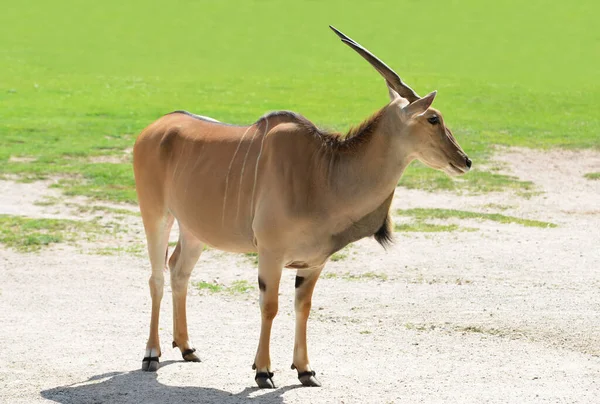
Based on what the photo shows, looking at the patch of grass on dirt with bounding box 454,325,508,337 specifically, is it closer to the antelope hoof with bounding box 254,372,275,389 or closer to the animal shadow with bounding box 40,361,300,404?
the animal shadow with bounding box 40,361,300,404

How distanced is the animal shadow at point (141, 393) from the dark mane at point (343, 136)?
6.10ft

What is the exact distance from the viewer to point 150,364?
8.27 meters

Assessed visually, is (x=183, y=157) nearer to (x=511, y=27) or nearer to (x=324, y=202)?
(x=324, y=202)

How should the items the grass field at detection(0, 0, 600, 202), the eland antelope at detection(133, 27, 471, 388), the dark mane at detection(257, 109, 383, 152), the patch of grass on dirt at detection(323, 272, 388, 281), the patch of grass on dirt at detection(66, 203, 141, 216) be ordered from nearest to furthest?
the eland antelope at detection(133, 27, 471, 388) < the dark mane at detection(257, 109, 383, 152) < the patch of grass on dirt at detection(323, 272, 388, 281) < the patch of grass on dirt at detection(66, 203, 141, 216) < the grass field at detection(0, 0, 600, 202)

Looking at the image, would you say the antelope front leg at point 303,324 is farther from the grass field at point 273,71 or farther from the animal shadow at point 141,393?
the grass field at point 273,71

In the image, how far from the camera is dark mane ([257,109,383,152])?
24.7 ft

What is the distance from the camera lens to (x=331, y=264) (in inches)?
487

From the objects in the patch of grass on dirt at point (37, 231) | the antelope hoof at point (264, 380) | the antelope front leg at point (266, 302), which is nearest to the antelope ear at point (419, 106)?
the antelope front leg at point (266, 302)

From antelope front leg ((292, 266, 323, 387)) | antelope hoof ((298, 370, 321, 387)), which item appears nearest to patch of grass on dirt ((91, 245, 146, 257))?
antelope front leg ((292, 266, 323, 387))

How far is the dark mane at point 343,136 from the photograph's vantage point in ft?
24.7

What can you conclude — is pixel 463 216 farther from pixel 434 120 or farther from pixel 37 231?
pixel 434 120

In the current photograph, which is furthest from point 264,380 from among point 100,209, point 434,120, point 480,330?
point 100,209

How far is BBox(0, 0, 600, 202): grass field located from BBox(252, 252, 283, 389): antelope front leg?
9.20 metres

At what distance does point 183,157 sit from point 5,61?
34791mm
